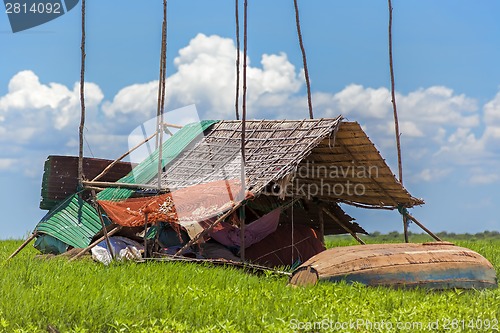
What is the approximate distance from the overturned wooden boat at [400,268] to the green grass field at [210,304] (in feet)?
0.65

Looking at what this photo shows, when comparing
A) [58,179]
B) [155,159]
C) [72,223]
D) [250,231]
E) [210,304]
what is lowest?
[210,304]

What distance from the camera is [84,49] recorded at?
1029 cm

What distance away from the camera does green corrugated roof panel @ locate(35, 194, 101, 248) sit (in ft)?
36.2

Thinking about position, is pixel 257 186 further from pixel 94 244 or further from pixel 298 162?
pixel 94 244

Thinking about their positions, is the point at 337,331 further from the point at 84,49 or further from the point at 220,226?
the point at 84,49

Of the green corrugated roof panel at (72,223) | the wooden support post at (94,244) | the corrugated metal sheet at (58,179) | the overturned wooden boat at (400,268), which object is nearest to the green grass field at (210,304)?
the overturned wooden boat at (400,268)

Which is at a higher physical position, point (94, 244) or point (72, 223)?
point (72, 223)

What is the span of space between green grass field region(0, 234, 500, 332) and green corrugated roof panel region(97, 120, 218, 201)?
3.13 meters

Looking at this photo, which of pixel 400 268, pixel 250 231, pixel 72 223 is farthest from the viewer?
pixel 72 223

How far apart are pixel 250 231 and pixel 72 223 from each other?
290cm

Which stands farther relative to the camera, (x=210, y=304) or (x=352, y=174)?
(x=352, y=174)

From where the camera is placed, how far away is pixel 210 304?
6.59 metres

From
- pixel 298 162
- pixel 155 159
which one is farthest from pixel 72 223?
pixel 298 162

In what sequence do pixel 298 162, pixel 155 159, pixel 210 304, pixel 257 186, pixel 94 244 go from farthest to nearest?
pixel 155 159, pixel 94 244, pixel 298 162, pixel 257 186, pixel 210 304
